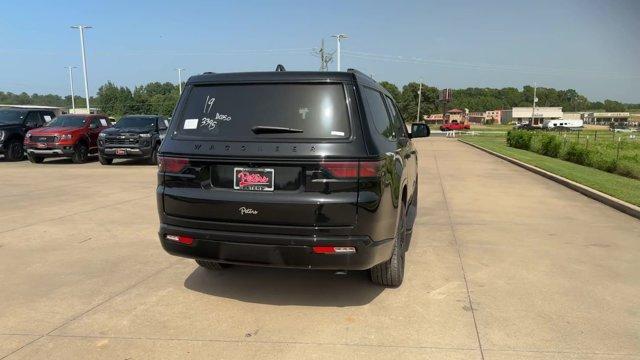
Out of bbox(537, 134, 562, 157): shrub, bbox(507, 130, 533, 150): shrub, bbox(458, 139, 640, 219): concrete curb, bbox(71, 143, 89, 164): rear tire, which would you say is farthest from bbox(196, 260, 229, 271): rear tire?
bbox(507, 130, 533, 150): shrub

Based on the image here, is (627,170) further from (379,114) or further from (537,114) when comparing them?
(537,114)

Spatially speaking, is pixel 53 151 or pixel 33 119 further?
pixel 33 119

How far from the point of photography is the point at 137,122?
53.7 ft

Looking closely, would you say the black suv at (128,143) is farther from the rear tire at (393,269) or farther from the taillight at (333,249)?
the taillight at (333,249)

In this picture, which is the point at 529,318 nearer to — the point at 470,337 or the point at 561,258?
the point at 470,337

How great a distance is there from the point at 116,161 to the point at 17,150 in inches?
133

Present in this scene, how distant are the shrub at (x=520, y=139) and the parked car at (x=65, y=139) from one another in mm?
20360

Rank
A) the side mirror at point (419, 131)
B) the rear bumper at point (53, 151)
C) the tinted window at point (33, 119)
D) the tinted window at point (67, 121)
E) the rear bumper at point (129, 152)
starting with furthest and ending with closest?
the tinted window at point (33, 119) → the tinted window at point (67, 121) → the rear bumper at point (53, 151) → the rear bumper at point (129, 152) → the side mirror at point (419, 131)

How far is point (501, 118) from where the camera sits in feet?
481

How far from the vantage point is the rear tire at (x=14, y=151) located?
1702 cm

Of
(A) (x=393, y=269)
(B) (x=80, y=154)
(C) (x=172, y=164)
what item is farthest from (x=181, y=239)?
(B) (x=80, y=154)

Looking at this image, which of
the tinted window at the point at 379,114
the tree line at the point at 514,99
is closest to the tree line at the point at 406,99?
the tree line at the point at 514,99

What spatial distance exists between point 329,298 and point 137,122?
13.9 metres

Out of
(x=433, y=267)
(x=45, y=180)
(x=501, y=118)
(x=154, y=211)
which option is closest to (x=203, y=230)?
(x=433, y=267)
